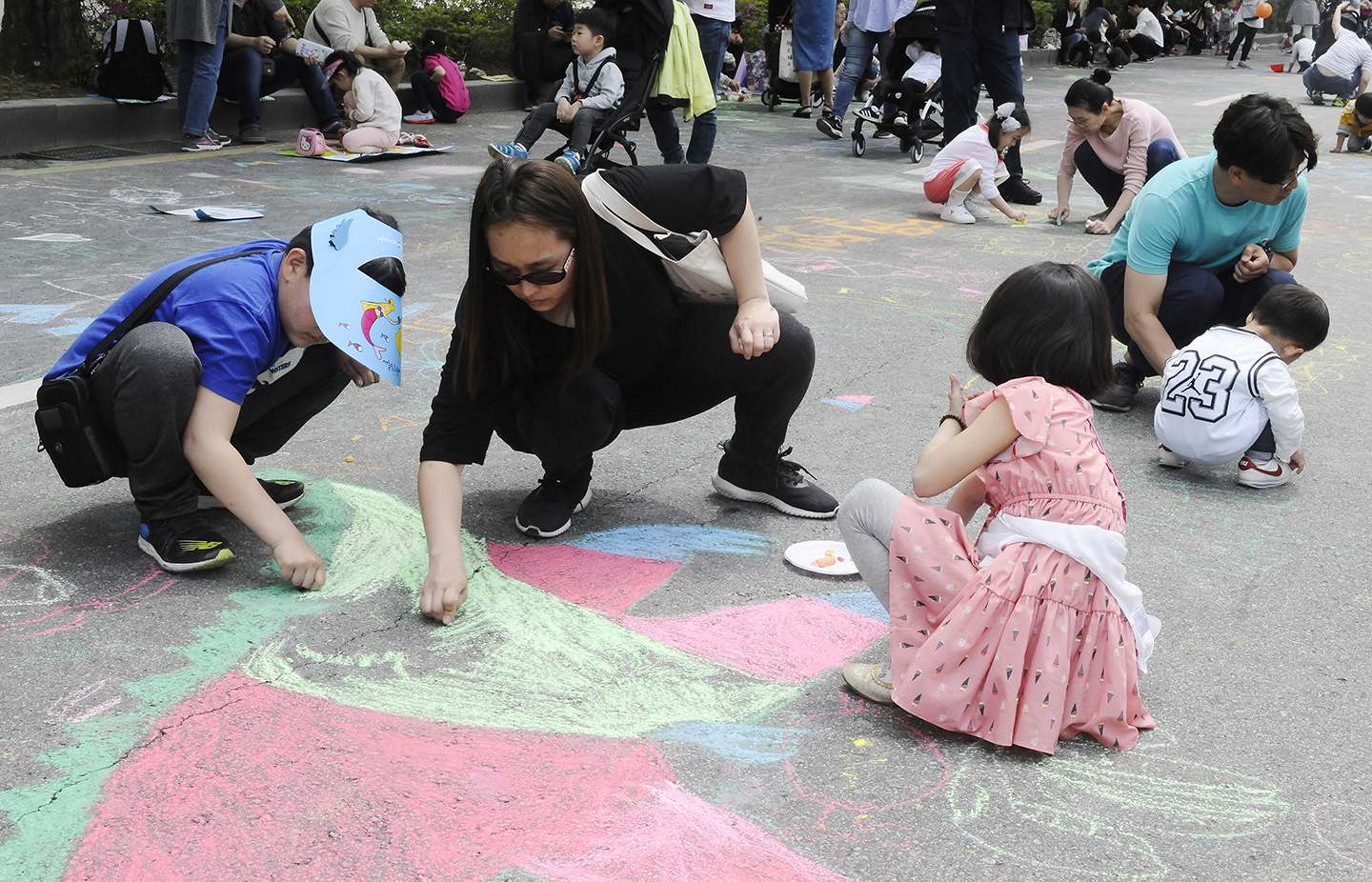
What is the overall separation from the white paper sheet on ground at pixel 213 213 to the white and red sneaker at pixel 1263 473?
14.7 feet

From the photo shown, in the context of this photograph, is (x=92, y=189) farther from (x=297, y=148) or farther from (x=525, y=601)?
(x=525, y=601)

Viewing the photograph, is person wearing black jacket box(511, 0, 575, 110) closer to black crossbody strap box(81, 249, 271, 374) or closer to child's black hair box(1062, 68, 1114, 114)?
child's black hair box(1062, 68, 1114, 114)

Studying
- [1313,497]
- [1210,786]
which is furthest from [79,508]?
[1313,497]

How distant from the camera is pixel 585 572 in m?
2.52

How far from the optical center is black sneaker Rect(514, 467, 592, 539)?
266 centimetres

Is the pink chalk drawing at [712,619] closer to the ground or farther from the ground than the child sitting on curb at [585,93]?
closer to the ground

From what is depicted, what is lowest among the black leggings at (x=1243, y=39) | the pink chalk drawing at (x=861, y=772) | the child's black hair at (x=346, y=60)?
the pink chalk drawing at (x=861, y=772)

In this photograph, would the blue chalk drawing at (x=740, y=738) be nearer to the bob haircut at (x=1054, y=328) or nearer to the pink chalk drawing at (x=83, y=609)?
the bob haircut at (x=1054, y=328)

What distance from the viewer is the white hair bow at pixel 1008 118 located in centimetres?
683

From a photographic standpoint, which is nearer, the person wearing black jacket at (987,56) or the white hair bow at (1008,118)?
the white hair bow at (1008,118)

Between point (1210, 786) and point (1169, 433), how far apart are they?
1522 mm

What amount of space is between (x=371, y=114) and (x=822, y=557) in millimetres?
6141

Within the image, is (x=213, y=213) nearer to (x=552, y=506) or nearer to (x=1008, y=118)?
(x=552, y=506)

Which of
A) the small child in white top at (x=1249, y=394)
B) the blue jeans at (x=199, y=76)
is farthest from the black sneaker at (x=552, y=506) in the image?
the blue jeans at (x=199, y=76)
